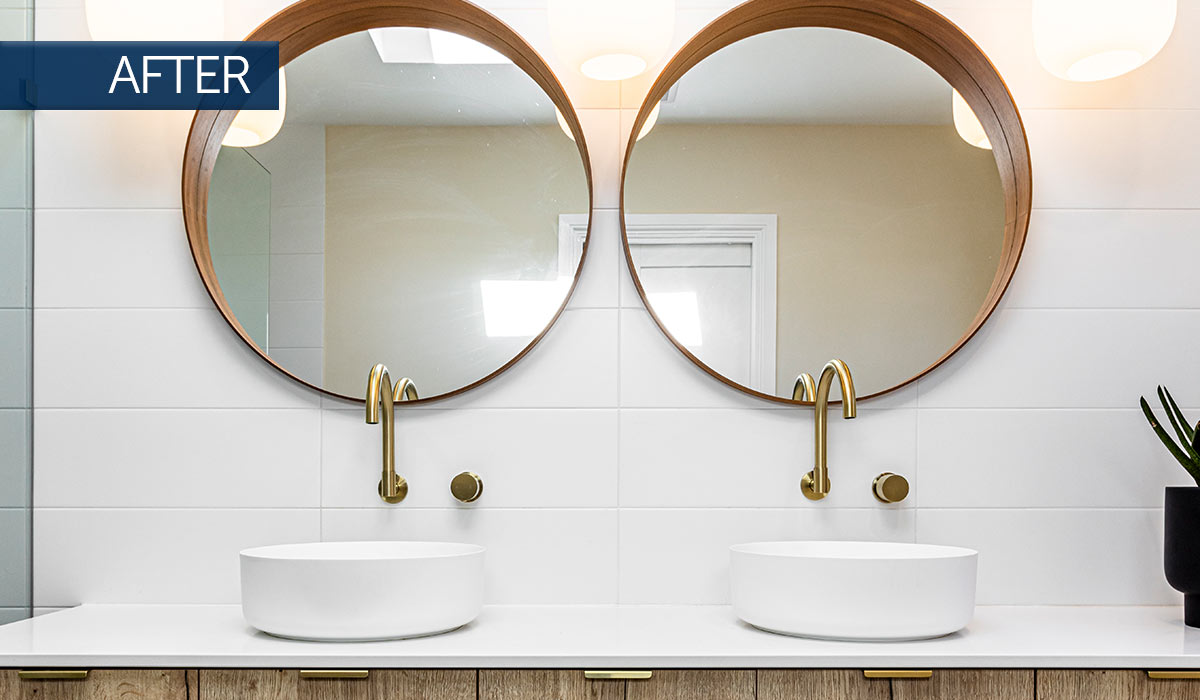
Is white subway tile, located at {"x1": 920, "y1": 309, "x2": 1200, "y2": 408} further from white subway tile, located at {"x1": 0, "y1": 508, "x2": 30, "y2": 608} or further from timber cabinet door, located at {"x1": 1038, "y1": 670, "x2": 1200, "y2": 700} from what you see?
white subway tile, located at {"x1": 0, "y1": 508, "x2": 30, "y2": 608}

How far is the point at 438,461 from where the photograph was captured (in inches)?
68.2

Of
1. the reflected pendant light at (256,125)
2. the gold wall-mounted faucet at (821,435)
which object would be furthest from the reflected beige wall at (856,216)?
the reflected pendant light at (256,125)

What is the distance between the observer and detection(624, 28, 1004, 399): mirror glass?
1732 millimetres

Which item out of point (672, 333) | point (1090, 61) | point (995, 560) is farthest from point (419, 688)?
point (1090, 61)

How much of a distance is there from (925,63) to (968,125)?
14cm

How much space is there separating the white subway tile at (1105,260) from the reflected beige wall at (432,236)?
2.69ft

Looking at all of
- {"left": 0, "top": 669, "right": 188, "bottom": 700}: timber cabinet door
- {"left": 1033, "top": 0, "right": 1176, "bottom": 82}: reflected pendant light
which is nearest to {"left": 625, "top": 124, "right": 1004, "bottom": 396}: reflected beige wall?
{"left": 1033, "top": 0, "right": 1176, "bottom": 82}: reflected pendant light

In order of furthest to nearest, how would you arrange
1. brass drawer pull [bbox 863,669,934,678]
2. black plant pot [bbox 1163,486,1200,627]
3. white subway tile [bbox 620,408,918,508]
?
1. white subway tile [bbox 620,408,918,508]
2. black plant pot [bbox 1163,486,1200,627]
3. brass drawer pull [bbox 863,669,934,678]

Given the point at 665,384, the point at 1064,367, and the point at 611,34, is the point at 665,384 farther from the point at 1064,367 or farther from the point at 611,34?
the point at 1064,367

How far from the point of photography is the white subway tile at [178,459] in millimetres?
1735

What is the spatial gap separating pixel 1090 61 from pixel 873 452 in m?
0.77

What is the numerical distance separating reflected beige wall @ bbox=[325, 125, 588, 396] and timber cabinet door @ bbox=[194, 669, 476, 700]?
549mm

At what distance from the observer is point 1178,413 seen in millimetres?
1600

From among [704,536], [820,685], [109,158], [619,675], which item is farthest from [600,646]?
[109,158]
